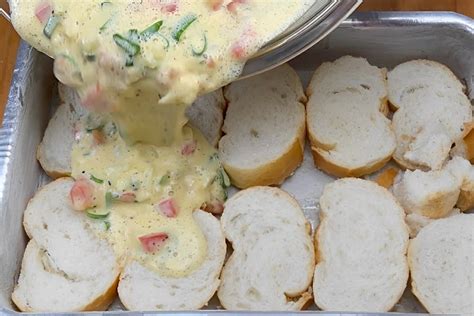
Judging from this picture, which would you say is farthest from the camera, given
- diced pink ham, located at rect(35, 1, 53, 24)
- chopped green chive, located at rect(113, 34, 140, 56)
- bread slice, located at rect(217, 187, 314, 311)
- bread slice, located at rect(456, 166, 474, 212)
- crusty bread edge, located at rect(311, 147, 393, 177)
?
crusty bread edge, located at rect(311, 147, 393, 177)

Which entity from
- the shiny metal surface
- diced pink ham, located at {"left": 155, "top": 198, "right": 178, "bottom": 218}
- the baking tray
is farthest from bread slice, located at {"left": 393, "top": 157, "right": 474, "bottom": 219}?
diced pink ham, located at {"left": 155, "top": 198, "right": 178, "bottom": 218}

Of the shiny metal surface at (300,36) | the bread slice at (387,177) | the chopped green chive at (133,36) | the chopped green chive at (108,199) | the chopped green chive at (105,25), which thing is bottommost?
the bread slice at (387,177)

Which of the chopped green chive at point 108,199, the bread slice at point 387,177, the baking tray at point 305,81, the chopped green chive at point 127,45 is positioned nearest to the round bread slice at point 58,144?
the baking tray at point 305,81

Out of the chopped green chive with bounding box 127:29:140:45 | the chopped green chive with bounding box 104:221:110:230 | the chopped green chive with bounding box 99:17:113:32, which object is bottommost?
the chopped green chive with bounding box 104:221:110:230

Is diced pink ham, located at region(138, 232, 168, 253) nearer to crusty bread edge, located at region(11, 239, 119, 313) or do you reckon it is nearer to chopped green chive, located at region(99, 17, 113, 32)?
crusty bread edge, located at region(11, 239, 119, 313)

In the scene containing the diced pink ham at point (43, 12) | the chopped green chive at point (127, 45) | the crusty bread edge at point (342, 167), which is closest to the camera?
the chopped green chive at point (127, 45)

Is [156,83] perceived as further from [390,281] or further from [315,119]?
[390,281]

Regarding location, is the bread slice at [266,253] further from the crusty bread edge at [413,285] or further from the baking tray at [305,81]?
the crusty bread edge at [413,285]
